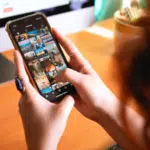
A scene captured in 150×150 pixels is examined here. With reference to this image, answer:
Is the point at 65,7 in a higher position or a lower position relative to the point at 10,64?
higher

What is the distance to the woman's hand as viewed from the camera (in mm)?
559

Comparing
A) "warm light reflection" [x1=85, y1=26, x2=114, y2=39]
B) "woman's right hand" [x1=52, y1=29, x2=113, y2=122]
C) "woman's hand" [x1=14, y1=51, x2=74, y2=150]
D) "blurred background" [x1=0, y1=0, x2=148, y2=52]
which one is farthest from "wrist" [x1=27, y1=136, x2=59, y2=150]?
"warm light reflection" [x1=85, y1=26, x2=114, y2=39]

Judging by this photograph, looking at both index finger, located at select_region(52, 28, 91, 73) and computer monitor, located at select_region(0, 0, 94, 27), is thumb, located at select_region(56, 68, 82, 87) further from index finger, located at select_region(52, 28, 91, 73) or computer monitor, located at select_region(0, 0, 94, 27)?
computer monitor, located at select_region(0, 0, 94, 27)

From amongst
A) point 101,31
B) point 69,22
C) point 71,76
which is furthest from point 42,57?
point 101,31

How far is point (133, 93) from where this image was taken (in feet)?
1.57

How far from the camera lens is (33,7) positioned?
2.69 ft

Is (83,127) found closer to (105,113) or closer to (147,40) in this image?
(105,113)

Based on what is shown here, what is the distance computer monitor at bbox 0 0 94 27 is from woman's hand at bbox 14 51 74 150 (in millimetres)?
242

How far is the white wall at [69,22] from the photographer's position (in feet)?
2.80

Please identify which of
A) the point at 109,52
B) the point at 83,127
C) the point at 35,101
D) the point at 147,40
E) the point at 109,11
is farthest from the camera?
the point at 109,11

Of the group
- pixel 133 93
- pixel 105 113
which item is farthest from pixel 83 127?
pixel 133 93

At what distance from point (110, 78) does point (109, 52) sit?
0.52 feet

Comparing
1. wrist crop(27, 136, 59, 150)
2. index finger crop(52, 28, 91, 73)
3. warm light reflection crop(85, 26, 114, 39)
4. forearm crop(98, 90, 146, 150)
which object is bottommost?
warm light reflection crop(85, 26, 114, 39)

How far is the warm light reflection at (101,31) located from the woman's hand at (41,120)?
501mm
